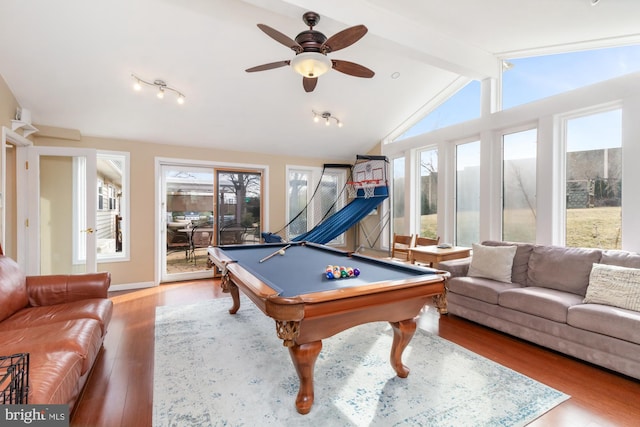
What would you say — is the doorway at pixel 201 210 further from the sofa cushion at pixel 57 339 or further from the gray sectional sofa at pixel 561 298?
the gray sectional sofa at pixel 561 298

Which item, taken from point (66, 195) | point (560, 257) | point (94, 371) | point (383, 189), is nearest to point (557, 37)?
point (560, 257)

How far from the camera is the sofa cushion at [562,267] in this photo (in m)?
2.86

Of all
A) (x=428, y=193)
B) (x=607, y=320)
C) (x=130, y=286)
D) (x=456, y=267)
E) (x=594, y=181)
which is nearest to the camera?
(x=607, y=320)

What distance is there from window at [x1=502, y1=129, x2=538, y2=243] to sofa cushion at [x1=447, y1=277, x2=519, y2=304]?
3.63 feet

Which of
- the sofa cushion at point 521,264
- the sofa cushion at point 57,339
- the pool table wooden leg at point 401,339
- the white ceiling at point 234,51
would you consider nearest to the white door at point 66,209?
the white ceiling at point 234,51

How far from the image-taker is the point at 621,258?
2.71 metres

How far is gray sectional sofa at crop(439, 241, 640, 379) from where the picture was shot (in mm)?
2268

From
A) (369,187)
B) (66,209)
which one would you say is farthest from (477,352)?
(66,209)

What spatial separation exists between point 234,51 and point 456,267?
3640 mm

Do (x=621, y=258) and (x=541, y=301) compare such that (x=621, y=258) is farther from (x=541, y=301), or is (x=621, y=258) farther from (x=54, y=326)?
(x=54, y=326)

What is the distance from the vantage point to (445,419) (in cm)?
177

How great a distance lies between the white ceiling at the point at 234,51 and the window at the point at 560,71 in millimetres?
138

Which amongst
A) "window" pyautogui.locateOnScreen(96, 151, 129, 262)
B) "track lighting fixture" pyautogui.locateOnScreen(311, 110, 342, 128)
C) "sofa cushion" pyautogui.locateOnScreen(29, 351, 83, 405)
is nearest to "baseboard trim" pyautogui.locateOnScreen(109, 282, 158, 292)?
"window" pyautogui.locateOnScreen(96, 151, 129, 262)

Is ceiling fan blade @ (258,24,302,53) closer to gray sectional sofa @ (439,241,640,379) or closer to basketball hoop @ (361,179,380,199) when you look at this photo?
gray sectional sofa @ (439,241,640,379)
